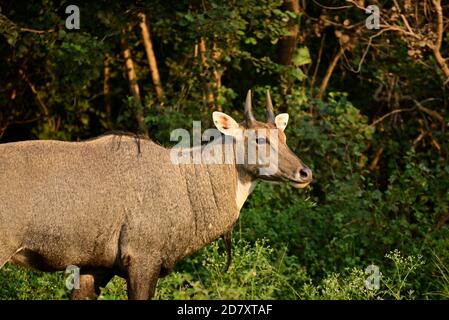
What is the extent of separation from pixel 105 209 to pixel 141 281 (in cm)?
56

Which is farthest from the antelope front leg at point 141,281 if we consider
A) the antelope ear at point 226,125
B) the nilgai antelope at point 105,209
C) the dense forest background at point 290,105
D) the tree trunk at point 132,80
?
the tree trunk at point 132,80

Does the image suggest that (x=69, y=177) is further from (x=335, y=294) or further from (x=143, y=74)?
(x=143, y=74)

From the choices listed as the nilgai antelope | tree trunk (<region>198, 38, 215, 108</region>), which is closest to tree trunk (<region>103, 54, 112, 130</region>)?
tree trunk (<region>198, 38, 215, 108</region>)

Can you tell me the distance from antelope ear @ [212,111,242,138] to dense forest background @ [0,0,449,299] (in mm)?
1125

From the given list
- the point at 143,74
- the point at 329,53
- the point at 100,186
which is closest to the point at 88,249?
the point at 100,186

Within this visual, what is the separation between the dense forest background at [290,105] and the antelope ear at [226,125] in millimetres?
1125

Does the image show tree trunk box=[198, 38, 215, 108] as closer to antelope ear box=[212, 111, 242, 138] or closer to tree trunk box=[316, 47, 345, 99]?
tree trunk box=[316, 47, 345, 99]

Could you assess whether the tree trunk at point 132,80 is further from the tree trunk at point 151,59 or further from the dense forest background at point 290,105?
the tree trunk at point 151,59

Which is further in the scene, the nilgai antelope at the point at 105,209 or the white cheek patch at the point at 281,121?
the white cheek patch at the point at 281,121

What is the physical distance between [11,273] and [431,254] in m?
3.77

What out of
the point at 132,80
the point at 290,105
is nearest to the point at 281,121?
the point at 290,105

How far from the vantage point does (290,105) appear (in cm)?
1187

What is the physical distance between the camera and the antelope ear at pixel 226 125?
8.02m

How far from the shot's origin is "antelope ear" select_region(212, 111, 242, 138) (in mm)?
8023
